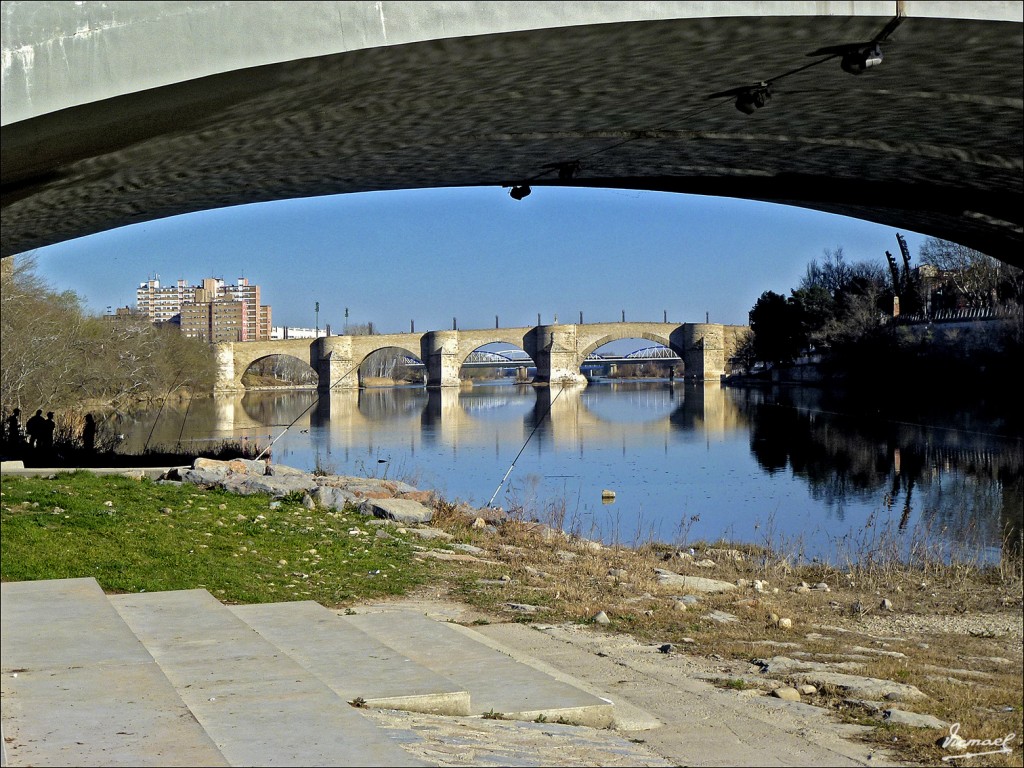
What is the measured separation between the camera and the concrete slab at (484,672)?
13.7ft

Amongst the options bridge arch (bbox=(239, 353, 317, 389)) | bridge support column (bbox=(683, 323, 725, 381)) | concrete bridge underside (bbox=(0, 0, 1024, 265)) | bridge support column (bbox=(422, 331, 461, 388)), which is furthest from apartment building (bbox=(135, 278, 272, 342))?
concrete bridge underside (bbox=(0, 0, 1024, 265))

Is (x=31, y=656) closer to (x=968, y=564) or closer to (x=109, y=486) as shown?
(x=109, y=486)

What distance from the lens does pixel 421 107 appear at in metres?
5.70

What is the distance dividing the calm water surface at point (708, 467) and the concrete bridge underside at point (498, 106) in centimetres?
416

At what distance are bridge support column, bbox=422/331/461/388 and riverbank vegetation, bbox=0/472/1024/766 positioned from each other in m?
65.3

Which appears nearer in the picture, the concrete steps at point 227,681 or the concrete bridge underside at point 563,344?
the concrete steps at point 227,681

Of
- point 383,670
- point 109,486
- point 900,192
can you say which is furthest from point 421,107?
point 109,486

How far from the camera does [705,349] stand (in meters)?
78.4

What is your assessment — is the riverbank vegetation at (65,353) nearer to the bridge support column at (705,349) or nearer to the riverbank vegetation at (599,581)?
the riverbank vegetation at (599,581)

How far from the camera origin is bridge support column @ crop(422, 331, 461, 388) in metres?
76.4

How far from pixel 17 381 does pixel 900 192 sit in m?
18.6

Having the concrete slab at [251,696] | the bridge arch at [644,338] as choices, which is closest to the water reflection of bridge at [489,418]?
the bridge arch at [644,338]

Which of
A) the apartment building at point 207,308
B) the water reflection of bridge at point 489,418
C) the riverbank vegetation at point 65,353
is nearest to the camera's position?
the riverbank vegetation at point 65,353

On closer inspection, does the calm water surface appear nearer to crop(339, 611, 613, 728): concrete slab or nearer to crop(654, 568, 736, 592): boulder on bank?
crop(654, 568, 736, 592): boulder on bank
